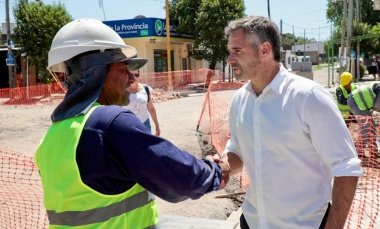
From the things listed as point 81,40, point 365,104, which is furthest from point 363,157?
point 81,40

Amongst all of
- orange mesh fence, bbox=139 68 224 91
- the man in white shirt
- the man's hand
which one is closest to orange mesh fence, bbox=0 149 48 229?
the man's hand

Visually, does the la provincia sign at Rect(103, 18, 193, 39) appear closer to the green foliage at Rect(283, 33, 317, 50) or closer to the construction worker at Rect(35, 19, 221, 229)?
the construction worker at Rect(35, 19, 221, 229)

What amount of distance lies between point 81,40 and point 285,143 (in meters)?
1.07

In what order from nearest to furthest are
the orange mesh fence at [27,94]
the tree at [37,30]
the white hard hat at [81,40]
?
the white hard hat at [81,40] < the orange mesh fence at [27,94] < the tree at [37,30]

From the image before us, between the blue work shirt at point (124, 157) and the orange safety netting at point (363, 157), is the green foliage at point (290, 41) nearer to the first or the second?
the orange safety netting at point (363, 157)

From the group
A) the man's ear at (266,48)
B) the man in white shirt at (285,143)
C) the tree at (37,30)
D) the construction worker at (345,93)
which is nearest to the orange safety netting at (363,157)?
the construction worker at (345,93)

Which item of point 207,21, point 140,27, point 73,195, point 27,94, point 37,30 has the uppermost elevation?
point 207,21

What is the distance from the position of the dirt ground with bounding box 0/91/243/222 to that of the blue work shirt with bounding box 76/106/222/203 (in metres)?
4.26

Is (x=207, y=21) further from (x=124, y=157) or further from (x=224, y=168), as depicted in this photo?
(x=124, y=157)

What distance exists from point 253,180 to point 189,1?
31301 millimetres

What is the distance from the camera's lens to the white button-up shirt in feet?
6.37

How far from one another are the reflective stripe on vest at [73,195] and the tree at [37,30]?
2391 cm

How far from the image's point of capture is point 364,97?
7.41m

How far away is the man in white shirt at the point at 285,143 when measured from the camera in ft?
6.27
